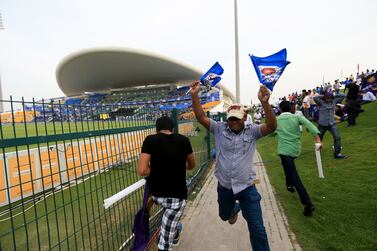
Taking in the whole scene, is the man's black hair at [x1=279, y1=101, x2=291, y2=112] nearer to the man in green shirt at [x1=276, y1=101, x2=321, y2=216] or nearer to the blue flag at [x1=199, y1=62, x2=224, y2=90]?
the man in green shirt at [x1=276, y1=101, x2=321, y2=216]

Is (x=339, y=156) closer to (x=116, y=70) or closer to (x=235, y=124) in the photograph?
(x=235, y=124)

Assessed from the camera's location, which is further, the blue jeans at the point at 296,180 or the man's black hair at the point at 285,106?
the man's black hair at the point at 285,106

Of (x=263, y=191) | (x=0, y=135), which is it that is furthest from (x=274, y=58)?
(x=263, y=191)

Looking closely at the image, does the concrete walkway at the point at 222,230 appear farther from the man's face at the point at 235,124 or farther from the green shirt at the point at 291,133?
the green shirt at the point at 291,133

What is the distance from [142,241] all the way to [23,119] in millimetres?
1700

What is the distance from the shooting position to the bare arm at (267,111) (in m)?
2.40

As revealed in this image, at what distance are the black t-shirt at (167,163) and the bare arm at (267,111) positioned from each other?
82 centimetres

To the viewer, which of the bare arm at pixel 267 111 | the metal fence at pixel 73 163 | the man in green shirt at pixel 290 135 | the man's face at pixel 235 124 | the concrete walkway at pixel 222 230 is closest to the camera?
the metal fence at pixel 73 163

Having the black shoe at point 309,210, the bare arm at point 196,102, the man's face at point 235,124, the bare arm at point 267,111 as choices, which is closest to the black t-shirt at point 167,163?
the bare arm at point 196,102

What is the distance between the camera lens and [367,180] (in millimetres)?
4824

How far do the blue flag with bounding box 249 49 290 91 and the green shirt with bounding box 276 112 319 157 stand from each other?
1.38 m

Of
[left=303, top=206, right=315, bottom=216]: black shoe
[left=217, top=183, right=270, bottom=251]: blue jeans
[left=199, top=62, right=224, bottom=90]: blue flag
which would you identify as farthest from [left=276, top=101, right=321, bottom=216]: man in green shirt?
[left=217, top=183, right=270, bottom=251]: blue jeans

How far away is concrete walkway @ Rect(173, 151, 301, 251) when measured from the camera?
10.5 feet

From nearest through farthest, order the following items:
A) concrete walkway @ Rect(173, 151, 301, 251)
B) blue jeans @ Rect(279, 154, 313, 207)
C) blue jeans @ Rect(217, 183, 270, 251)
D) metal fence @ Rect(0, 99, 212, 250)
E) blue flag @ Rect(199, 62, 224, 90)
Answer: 1. metal fence @ Rect(0, 99, 212, 250)
2. blue jeans @ Rect(217, 183, 270, 251)
3. concrete walkway @ Rect(173, 151, 301, 251)
4. blue flag @ Rect(199, 62, 224, 90)
5. blue jeans @ Rect(279, 154, 313, 207)
